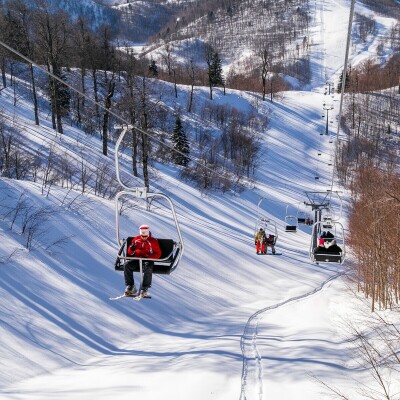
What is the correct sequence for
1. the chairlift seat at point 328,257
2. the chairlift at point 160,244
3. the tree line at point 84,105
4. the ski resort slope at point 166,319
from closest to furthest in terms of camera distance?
the chairlift at point 160,244 < the ski resort slope at point 166,319 < the chairlift seat at point 328,257 < the tree line at point 84,105

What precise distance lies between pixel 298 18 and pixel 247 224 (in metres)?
146

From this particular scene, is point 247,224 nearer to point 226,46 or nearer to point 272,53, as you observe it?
point 272,53

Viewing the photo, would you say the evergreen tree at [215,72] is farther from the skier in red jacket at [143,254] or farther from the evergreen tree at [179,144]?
the skier in red jacket at [143,254]

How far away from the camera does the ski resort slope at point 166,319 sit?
11.7 m

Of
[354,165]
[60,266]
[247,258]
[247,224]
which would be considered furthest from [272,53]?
[60,266]

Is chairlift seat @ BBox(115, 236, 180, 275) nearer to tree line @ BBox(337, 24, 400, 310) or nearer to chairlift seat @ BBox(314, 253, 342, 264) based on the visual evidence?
tree line @ BBox(337, 24, 400, 310)

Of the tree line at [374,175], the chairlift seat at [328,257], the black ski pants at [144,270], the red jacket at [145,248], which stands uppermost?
the red jacket at [145,248]

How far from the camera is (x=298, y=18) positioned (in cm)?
15738

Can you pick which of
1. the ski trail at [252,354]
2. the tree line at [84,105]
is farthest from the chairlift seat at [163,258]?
the tree line at [84,105]

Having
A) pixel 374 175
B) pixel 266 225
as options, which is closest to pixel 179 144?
pixel 374 175

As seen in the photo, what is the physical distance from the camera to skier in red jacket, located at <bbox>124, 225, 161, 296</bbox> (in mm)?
8656

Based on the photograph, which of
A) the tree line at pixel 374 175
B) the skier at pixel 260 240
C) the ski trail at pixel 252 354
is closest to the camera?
the ski trail at pixel 252 354

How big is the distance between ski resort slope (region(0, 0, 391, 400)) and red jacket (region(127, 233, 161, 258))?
4415 mm

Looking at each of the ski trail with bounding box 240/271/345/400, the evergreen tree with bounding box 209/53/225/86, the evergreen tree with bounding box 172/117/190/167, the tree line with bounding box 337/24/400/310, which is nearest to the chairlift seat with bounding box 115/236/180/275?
the tree line with bounding box 337/24/400/310
